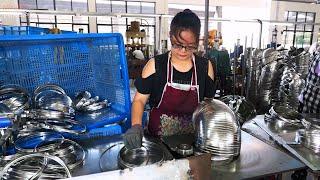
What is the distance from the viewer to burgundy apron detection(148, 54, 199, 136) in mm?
1491

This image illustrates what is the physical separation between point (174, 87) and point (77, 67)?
2.19 ft

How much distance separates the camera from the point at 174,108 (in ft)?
5.12

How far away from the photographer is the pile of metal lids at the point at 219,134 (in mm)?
1011

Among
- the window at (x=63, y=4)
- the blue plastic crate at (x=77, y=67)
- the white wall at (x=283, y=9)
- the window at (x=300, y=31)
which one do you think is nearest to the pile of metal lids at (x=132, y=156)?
the blue plastic crate at (x=77, y=67)

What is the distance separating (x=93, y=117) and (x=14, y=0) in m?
6.13

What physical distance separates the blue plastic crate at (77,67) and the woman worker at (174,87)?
0.49ft

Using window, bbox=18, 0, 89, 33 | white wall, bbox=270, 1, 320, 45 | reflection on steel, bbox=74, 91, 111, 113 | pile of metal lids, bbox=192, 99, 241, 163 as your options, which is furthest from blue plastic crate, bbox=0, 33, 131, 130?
white wall, bbox=270, 1, 320, 45

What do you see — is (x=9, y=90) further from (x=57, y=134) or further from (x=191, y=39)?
(x=191, y=39)

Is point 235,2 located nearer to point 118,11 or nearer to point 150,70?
point 118,11

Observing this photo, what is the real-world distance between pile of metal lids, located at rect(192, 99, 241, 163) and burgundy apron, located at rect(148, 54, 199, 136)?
403 mm

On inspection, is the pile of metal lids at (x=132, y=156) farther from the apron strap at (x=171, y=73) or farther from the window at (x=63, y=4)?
the window at (x=63, y=4)

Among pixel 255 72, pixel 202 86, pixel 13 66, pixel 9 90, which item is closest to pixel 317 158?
pixel 202 86

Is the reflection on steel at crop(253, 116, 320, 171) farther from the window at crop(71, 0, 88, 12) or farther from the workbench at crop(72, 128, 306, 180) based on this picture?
the window at crop(71, 0, 88, 12)

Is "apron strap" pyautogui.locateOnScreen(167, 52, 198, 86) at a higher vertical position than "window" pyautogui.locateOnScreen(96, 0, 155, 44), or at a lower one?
lower
